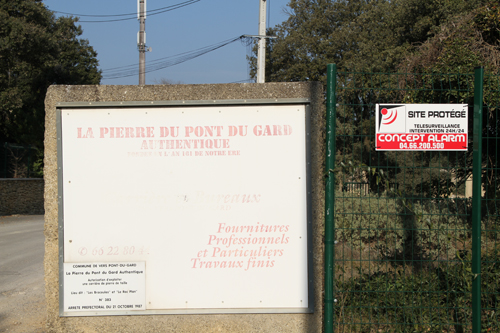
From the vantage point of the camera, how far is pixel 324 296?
3113 mm

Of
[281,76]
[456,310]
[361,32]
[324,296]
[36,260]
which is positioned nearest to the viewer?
[324,296]

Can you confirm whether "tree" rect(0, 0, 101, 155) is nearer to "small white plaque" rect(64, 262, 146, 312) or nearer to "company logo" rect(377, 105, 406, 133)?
"small white plaque" rect(64, 262, 146, 312)

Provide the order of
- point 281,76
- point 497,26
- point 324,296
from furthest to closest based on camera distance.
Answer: point 281,76, point 497,26, point 324,296

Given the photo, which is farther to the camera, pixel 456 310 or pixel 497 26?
pixel 497 26

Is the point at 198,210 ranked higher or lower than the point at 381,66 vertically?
lower

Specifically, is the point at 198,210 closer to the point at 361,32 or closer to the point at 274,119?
the point at 274,119

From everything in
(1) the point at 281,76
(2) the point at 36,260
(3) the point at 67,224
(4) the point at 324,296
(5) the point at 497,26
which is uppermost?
(1) the point at 281,76

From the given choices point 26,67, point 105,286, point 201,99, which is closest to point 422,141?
point 201,99

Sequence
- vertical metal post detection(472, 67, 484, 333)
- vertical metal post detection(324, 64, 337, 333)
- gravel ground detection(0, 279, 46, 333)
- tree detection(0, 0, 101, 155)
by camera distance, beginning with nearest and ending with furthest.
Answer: vertical metal post detection(324, 64, 337, 333), vertical metal post detection(472, 67, 484, 333), gravel ground detection(0, 279, 46, 333), tree detection(0, 0, 101, 155)

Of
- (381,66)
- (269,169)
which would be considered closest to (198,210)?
(269,169)

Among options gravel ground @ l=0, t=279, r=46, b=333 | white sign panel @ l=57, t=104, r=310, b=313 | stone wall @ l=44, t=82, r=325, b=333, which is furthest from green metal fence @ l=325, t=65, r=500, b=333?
gravel ground @ l=0, t=279, r=46, b=333

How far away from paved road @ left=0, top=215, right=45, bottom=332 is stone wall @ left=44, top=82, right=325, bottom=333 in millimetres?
1547

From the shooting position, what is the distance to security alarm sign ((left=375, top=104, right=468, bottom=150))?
3.14 metres

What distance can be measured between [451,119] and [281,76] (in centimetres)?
2865
